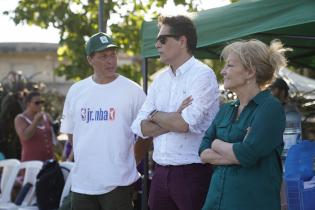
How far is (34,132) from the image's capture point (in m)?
7.77

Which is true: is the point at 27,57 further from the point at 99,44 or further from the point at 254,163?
the point at 254,163

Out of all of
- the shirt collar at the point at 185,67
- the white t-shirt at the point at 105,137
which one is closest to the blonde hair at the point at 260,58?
the shirt collar at the point at 185,67

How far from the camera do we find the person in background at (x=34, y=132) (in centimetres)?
773

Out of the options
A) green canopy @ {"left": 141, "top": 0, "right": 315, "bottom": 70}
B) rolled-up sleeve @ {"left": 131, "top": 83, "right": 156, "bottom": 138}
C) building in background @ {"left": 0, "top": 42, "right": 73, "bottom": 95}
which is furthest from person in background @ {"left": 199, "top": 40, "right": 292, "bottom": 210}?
building in background @ {"left": 0, "top": 42, "right": 73, "bottom": 95}

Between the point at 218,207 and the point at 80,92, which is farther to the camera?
the point at 80,92

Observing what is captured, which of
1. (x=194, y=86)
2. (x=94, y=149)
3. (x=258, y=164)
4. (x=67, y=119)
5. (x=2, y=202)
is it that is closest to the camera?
(x=258, y=164)

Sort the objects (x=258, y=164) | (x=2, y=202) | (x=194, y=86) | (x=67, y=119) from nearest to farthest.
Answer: (x=258, y=164) < (x=194, y=86) < (x=67, y=119) < (x=2, y=202)

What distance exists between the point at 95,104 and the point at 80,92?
8.2 inches

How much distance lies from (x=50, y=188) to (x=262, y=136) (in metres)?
3.95

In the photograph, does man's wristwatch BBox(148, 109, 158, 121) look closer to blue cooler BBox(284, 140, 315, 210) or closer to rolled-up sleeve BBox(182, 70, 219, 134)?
rolled-up sleeve BBox(182, 70, 219, 134)

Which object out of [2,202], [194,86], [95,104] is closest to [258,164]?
[194,86]

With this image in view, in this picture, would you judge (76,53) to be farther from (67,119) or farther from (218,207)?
(218,207)

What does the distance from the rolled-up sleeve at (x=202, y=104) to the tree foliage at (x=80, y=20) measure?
625 cm

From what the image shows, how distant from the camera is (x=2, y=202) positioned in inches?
284
